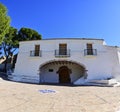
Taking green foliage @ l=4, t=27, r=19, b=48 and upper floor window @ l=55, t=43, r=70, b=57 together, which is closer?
upper floor window @ l=55, t=43, r=70, b=57

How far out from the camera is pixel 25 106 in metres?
6.71

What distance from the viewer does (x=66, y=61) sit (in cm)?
Result: 1983

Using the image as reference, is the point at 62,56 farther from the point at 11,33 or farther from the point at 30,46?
the point at 11,33

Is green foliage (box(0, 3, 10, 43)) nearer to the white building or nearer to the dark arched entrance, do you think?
the white building

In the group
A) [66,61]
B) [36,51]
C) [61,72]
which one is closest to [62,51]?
[66,61]

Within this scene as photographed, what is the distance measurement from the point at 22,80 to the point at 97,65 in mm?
8287

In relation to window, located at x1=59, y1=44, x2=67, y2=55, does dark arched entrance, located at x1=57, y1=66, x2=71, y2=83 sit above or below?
below

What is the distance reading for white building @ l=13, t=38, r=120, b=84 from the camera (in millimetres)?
18859

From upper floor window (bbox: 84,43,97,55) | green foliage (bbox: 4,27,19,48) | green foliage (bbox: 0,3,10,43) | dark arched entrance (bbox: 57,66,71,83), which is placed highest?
green foliage (bbox: 4,27,19,48)

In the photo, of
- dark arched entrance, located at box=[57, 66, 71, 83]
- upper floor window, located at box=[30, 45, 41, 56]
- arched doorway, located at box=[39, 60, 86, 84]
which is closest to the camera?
upper floor window, located at box=[30, 45, 41, 56]

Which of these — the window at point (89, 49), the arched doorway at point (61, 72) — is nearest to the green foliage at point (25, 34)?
the arched doorway at point (61, 72)

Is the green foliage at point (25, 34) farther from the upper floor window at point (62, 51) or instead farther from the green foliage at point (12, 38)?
the upper floor window at point (62, 51)

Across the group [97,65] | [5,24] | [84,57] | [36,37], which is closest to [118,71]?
[97,65]

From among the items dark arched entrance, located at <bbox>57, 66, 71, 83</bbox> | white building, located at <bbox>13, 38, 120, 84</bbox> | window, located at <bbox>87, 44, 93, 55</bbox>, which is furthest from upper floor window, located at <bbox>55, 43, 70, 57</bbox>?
window, located at <bbox>87, 44, 93, 55</bbox>
